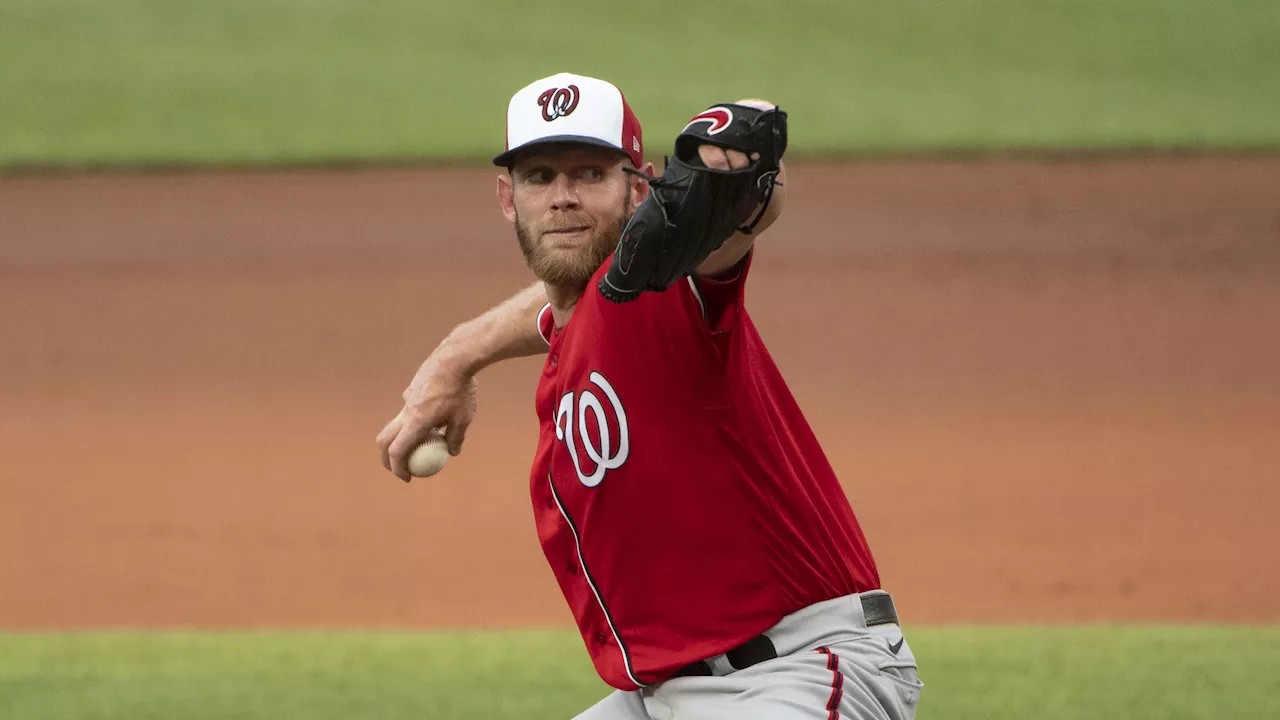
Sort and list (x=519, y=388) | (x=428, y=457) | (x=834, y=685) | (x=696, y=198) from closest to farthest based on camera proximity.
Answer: (x=696, y=198) → (x=834, y=685) → (x=428, y=457) → (x=519, y=388)

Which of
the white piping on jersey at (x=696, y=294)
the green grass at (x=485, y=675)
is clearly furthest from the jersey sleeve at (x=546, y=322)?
the green grass at (x=485, y=675)

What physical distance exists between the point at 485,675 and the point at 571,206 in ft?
10.5

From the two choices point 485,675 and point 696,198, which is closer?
point 696,198

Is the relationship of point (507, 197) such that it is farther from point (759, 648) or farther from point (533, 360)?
point (533, 360)

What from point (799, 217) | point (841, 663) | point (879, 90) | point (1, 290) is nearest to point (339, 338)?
point (1, 290)

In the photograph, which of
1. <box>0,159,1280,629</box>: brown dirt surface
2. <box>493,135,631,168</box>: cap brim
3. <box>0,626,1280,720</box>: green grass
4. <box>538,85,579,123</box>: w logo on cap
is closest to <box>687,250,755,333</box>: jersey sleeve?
<box>493,135,631,168</box>: cap brim

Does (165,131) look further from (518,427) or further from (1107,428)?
(1107,428)

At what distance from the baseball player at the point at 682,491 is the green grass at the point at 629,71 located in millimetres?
10395

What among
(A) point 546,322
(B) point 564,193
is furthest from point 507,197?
(B) point 564,193

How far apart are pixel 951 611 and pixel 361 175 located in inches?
338

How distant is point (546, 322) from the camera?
3.86m

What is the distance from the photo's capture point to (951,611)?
7293 millimetres

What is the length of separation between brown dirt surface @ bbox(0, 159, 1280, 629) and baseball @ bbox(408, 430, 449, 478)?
355 cm

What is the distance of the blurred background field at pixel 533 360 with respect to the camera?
6.62m
